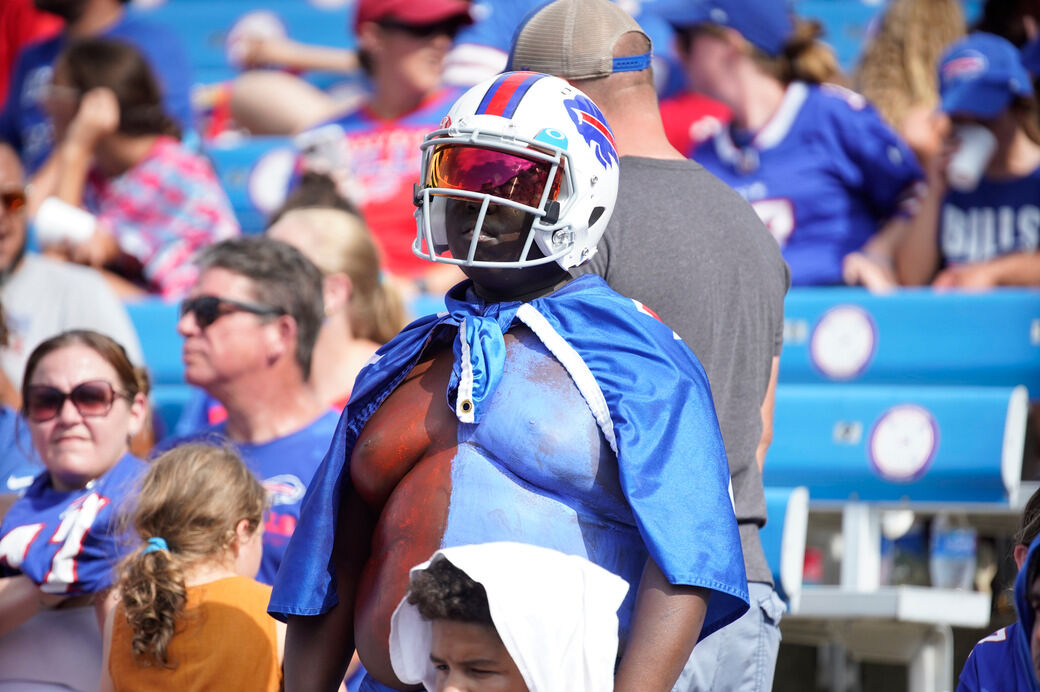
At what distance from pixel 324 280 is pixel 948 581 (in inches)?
82.7

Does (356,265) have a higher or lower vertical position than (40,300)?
higher

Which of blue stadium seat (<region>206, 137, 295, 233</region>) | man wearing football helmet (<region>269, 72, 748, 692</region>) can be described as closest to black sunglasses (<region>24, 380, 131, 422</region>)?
man wearing football helmet (<region>269, 72, 748, 692</region>)

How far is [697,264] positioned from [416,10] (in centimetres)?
326

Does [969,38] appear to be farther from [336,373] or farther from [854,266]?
[336,373]

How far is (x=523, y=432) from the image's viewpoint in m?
1.84

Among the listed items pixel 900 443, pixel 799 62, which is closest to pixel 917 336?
pixel 900 443

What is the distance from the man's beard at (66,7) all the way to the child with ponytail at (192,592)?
183 inches

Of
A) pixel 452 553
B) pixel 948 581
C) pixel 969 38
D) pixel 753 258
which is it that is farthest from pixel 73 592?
pixel 969 38

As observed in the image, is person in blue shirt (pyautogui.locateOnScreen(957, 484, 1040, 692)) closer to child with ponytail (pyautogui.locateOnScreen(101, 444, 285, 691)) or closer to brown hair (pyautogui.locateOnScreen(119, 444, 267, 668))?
child with ponytail (pyautogui.locateOnScreen(101, 444, 285, 691))

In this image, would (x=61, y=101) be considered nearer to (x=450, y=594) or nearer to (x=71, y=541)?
(x=71, y=541)

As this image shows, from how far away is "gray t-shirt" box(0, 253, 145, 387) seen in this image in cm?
435

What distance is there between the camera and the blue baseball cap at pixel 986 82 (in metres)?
4.45

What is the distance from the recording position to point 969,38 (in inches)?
185

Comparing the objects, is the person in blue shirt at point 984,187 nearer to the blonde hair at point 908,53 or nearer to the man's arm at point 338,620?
the blonde hair at point 908,53
